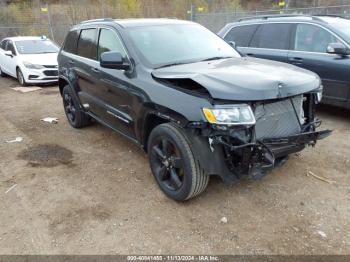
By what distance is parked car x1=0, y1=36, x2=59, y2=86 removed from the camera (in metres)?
9.52

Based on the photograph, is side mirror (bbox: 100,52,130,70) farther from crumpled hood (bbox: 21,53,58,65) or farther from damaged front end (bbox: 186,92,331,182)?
crumpled hood (bbox: 21,53,58,65)

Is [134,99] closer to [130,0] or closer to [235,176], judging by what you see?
[235,176]

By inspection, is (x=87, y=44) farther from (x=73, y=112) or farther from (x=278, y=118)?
A: (x=278, y=118)

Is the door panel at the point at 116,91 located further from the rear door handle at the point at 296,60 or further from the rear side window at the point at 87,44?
the rear door handle at the point at 296,60

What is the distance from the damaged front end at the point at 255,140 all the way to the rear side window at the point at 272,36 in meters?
3.19

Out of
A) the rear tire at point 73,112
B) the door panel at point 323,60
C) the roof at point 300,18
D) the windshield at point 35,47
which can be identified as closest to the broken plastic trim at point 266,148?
the door panel at point 323,60

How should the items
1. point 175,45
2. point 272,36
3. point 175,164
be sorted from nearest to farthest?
point 175,164 < point 175,45 < point 272,36

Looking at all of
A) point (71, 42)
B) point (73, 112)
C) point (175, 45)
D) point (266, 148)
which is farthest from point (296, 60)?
point (73, 112)

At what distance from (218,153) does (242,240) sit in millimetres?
777

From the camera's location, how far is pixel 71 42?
5379 millimetres

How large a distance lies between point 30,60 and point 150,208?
8025 mm

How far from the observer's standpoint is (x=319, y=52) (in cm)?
548

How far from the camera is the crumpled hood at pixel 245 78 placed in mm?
2705

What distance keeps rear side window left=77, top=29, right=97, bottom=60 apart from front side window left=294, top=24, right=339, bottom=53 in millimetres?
3572
